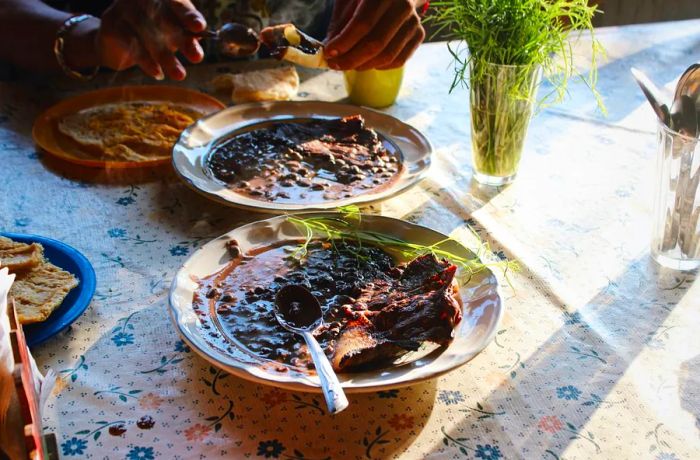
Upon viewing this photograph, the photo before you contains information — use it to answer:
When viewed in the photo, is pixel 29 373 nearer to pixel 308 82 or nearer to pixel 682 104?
pixel 682 104

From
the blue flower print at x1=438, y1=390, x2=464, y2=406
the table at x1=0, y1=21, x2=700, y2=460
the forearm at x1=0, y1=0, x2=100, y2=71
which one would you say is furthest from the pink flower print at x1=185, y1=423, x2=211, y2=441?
the forearm at x1=0, y1=0, x2=100, y2=71

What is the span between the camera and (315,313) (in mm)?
1192

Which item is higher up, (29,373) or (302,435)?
(29,373)

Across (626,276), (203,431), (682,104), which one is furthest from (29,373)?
(682,104)

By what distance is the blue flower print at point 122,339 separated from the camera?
123 cm

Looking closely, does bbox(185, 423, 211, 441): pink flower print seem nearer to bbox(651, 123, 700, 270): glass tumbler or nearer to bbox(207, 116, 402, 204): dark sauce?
bbox(207, 116, 402, 204): dark sauce

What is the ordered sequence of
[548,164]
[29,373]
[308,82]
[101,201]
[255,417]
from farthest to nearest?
[308,82]
[548,164]
[101,201]
[255,417]
[29,373]

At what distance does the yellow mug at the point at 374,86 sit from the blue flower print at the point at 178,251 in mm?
858

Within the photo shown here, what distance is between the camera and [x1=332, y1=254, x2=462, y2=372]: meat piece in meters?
1.09

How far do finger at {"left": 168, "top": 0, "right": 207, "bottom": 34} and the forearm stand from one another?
36cm

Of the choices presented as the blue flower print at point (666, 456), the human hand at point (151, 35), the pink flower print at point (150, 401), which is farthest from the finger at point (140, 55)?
the blue flower print at point (666, 456)

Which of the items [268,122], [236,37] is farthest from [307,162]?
[236,37]

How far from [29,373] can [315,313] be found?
17.2 inches

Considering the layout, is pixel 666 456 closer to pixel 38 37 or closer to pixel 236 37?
pixel 236 37
